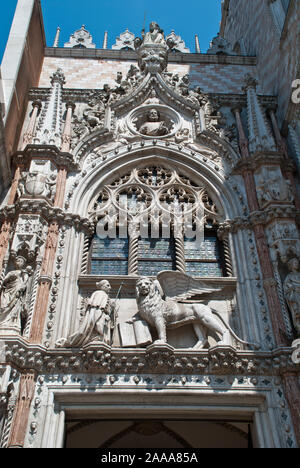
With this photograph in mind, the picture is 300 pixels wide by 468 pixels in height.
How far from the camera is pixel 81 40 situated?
19266 mm

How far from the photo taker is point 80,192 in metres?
11.9

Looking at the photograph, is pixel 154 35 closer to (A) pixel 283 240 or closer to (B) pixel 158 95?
(B) pixel 158 95

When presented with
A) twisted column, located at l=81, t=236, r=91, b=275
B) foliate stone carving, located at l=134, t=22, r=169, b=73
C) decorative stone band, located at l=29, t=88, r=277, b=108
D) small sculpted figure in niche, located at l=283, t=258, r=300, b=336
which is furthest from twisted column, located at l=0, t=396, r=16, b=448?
foliate stone carving, located at l=134, t=22, r=169, b=73

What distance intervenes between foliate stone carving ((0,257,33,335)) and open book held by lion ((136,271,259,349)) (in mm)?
2146

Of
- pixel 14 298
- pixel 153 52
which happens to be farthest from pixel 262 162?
pixel 14 298

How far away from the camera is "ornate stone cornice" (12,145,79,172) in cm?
1198

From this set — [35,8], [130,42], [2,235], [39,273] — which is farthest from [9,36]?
[39,273]

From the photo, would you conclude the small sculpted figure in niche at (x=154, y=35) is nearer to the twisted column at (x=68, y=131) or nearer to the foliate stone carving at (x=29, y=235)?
the twisted column at (x=68, y=131)

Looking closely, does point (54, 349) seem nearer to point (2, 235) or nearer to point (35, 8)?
point (2, 235)

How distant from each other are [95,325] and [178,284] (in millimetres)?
1933

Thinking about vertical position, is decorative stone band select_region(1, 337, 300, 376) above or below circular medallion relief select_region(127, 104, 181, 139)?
below

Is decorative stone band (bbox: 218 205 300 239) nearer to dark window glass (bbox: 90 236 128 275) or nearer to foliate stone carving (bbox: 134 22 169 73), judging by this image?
dark window glass (bbox: 90 236 128 275)

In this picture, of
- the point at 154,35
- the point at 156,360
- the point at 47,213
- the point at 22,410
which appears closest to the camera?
the point at 22,410

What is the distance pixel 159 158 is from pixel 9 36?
595cm
